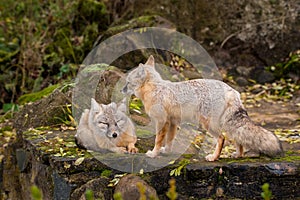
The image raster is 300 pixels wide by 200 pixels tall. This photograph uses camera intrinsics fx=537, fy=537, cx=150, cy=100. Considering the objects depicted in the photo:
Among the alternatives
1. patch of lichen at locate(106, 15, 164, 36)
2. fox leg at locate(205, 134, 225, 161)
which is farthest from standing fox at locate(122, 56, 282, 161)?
patch of lichen at locate(106, 15, 164, 36)

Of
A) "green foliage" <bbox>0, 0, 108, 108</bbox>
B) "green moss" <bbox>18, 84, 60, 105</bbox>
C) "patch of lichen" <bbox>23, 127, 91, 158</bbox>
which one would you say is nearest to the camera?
"patch of lichen" <bbox>23, 127, 91, 158</bbox>

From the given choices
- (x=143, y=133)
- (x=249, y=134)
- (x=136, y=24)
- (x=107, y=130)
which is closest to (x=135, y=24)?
(x=136, y=24)

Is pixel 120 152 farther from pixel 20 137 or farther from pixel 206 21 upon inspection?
pixel 206 21

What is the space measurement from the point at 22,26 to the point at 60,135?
5.47 m

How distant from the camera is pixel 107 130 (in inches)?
193

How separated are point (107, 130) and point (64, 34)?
232 inches

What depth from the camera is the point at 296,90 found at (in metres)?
9.69

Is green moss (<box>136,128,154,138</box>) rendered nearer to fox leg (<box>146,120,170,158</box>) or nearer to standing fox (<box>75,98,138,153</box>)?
standing fox (<box>75,98,138,153</box>)

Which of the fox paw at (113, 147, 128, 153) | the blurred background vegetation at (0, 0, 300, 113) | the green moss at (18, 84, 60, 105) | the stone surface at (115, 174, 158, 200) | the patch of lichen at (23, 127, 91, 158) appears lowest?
the stone surface at (115, 174, 158, 200)

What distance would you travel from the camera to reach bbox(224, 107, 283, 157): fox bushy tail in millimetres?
4660

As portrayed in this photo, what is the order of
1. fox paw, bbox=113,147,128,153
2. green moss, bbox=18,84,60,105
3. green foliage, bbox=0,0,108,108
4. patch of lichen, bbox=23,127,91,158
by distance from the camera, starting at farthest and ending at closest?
green foliage, bbox=0,0,108,108, green moss, bbox=18,84,60,105, patch of lichen, bbox=23,127,91,158, fox paw, bbox=113,147,128,153

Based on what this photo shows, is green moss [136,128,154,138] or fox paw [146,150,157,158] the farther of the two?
green moss [136,128,154,138]

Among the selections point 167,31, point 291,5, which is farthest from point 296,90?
point 167,31

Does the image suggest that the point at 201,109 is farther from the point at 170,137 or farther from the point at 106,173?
the point at 106,173
